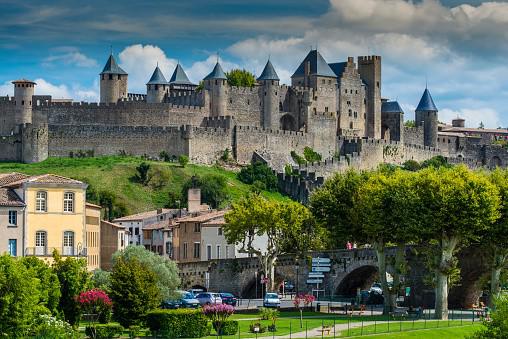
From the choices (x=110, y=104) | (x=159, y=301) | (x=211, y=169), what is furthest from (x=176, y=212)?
(x=159, y=301)

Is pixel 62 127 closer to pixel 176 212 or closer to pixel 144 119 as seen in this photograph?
pixel 144 119

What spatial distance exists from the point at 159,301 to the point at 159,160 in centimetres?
6072

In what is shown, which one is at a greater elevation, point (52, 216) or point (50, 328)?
point (52, 216)

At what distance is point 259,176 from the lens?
132m

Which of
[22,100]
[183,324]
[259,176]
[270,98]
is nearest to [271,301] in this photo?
[183,324]

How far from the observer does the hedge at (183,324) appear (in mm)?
65562

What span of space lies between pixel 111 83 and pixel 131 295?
242ft

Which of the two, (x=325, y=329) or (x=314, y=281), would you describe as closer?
(x=325, y=329)

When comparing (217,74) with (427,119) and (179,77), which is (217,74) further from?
(427,119)

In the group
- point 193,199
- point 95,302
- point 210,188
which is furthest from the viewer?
point 210,188

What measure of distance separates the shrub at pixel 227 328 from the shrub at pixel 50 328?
6993 mm

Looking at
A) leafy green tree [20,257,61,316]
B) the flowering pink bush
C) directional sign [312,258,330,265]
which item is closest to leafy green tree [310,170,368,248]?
directional sign [312,258,330,265]

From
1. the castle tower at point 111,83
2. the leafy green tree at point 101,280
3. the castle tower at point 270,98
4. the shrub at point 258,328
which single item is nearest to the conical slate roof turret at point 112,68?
the castle tower at point 111,83

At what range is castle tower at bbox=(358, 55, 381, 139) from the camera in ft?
509
